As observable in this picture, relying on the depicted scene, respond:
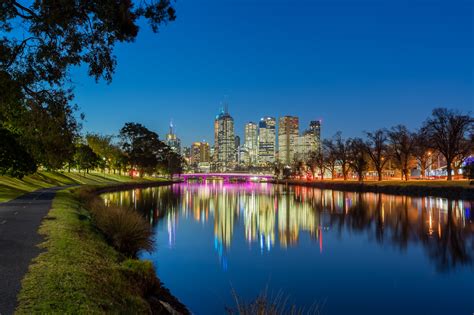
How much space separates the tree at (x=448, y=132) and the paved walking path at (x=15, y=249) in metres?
73.2

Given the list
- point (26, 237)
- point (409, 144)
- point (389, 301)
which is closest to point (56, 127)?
point (26, 237)

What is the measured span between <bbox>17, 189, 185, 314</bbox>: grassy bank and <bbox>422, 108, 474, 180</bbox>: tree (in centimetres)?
7601

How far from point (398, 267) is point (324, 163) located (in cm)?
13529

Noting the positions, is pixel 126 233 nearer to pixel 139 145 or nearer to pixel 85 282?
pixel 85 282

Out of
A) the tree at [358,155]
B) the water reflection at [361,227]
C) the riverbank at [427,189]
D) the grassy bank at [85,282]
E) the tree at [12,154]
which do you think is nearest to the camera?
the grassy bank at [85,282]

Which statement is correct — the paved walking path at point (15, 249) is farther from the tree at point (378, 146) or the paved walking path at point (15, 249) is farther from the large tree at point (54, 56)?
the tree at point (378, 146)

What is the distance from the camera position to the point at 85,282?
11.3m

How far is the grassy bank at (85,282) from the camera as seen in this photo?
956 cm

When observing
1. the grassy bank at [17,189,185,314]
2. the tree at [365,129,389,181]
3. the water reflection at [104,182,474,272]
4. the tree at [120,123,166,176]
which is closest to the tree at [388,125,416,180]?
the tree at [365,129,389,181]

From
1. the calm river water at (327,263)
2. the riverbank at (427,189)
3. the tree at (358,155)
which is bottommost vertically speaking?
the calm river water at (327,263)

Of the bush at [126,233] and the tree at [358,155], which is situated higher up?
the tree at [358,155]

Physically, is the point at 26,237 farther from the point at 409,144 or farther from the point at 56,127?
the point at 409,144

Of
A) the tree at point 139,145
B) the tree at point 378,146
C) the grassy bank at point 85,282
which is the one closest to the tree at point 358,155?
the tree at point 378,146

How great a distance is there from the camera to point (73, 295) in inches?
Result: 397
